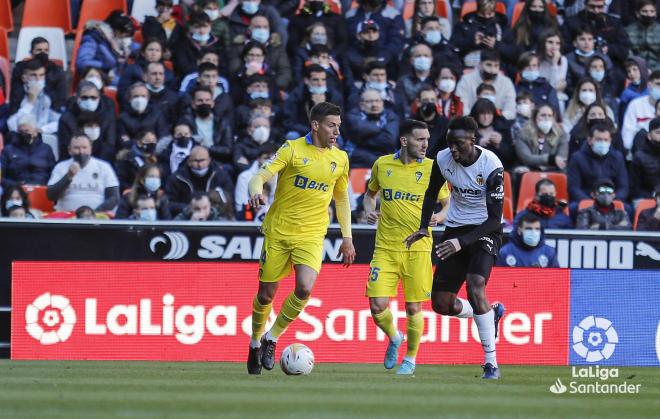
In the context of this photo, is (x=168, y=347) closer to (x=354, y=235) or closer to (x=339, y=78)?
(x=354, y=235)

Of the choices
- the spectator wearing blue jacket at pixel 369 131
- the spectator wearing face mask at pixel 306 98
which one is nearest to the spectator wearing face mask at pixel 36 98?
the spectator wearing face mask at pixel 306 98

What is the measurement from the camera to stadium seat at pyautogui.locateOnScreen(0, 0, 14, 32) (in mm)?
20234

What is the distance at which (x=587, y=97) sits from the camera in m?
19.0

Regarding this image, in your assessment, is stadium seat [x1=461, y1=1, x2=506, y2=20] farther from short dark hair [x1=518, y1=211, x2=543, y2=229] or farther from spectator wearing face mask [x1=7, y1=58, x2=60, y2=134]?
spectator wearing face mask [x1=7, y1=58, x2=60, y2=134]

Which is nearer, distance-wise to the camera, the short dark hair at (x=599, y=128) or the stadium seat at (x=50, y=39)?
the short dark hair at (x=599, y=128)

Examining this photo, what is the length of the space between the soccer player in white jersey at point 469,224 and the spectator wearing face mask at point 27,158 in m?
6.35

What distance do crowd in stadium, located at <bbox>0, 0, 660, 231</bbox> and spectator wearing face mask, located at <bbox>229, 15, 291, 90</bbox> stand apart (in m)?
0.02

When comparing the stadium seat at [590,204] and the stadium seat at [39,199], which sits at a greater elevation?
the stadium seat at [590,204]

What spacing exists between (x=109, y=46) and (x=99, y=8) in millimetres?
1218

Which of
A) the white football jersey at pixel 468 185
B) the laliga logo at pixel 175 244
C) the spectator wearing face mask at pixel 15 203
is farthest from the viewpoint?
the spectator wearing face mask at pixel 15 203

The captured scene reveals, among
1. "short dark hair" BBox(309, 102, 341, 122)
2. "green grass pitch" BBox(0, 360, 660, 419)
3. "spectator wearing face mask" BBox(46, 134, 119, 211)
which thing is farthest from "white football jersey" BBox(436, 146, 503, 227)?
"spectator wearing face mask" BBox(46, 134, 119, 211)

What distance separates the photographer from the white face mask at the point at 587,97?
18938mm

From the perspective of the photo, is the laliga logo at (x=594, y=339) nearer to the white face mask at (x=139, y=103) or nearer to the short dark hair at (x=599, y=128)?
the short dark hair at (x=599, y=128)

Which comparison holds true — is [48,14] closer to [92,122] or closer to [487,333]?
[92,122]
